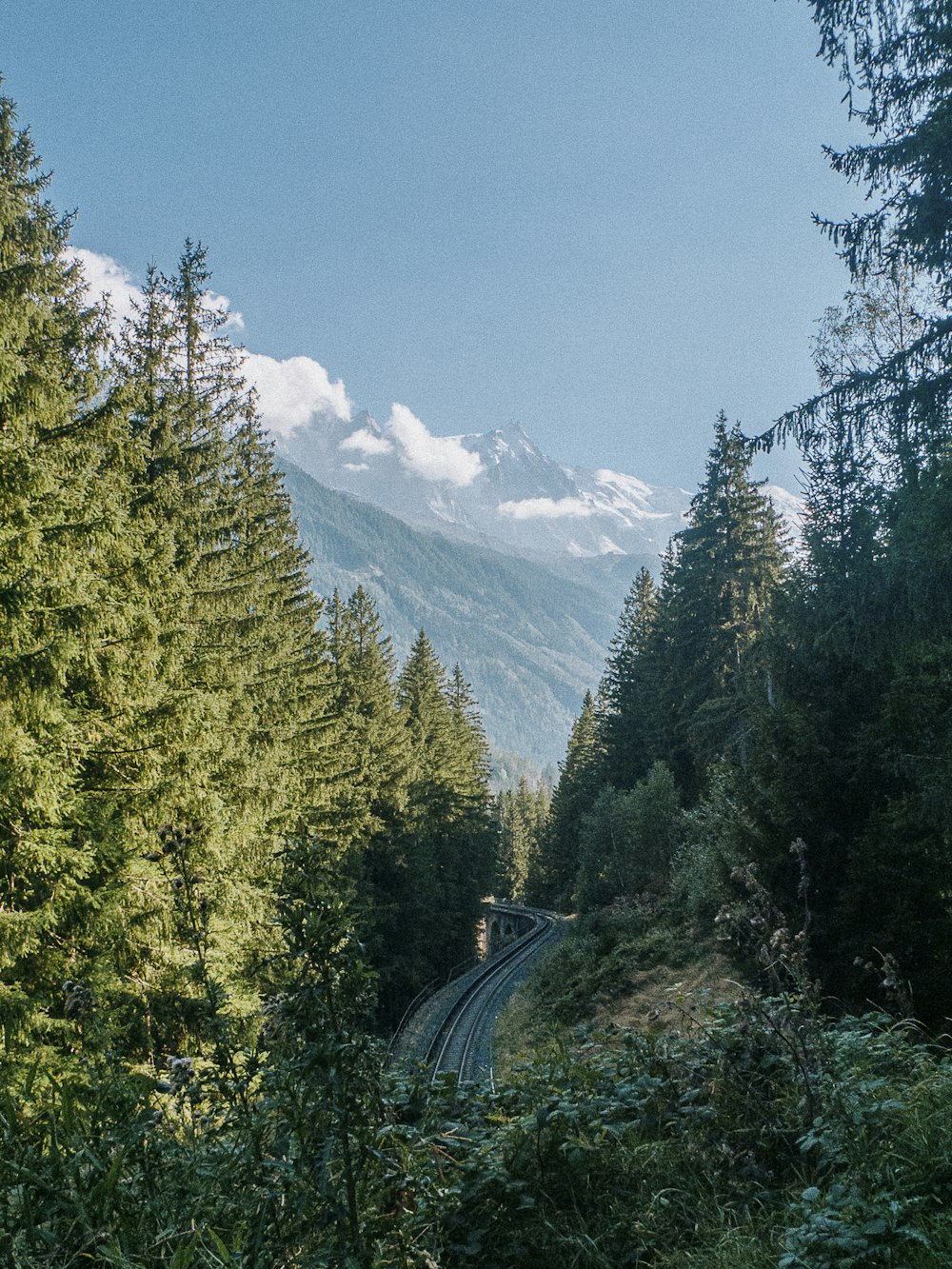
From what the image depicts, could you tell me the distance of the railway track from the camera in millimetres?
20595

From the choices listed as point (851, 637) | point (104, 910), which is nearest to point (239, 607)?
point (104, 910)

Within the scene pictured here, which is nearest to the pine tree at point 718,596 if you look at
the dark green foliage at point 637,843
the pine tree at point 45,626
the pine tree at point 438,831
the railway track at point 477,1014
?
the dark green foliage at point 637,843

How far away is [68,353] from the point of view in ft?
37.2

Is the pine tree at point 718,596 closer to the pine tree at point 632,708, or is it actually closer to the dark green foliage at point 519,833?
the pine tree at point 632,708

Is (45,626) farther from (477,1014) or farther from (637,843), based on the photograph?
(477,1014)

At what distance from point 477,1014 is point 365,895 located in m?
6.21

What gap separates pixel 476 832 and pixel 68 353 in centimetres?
4396

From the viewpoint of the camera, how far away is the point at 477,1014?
86.6ft

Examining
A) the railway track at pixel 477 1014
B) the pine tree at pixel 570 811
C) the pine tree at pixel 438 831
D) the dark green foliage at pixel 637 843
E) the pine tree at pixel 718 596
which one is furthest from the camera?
the pine tree at pixel 570 811

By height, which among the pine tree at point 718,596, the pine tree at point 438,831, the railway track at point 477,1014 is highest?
the pine tree at point 718,596

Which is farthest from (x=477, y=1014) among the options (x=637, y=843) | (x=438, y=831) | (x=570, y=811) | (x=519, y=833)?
(x=519, y=833)

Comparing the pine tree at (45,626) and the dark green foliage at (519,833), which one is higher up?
the pine tree at (45,626)

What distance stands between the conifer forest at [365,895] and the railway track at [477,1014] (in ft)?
4.95

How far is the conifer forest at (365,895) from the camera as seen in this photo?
2709 millimetres
